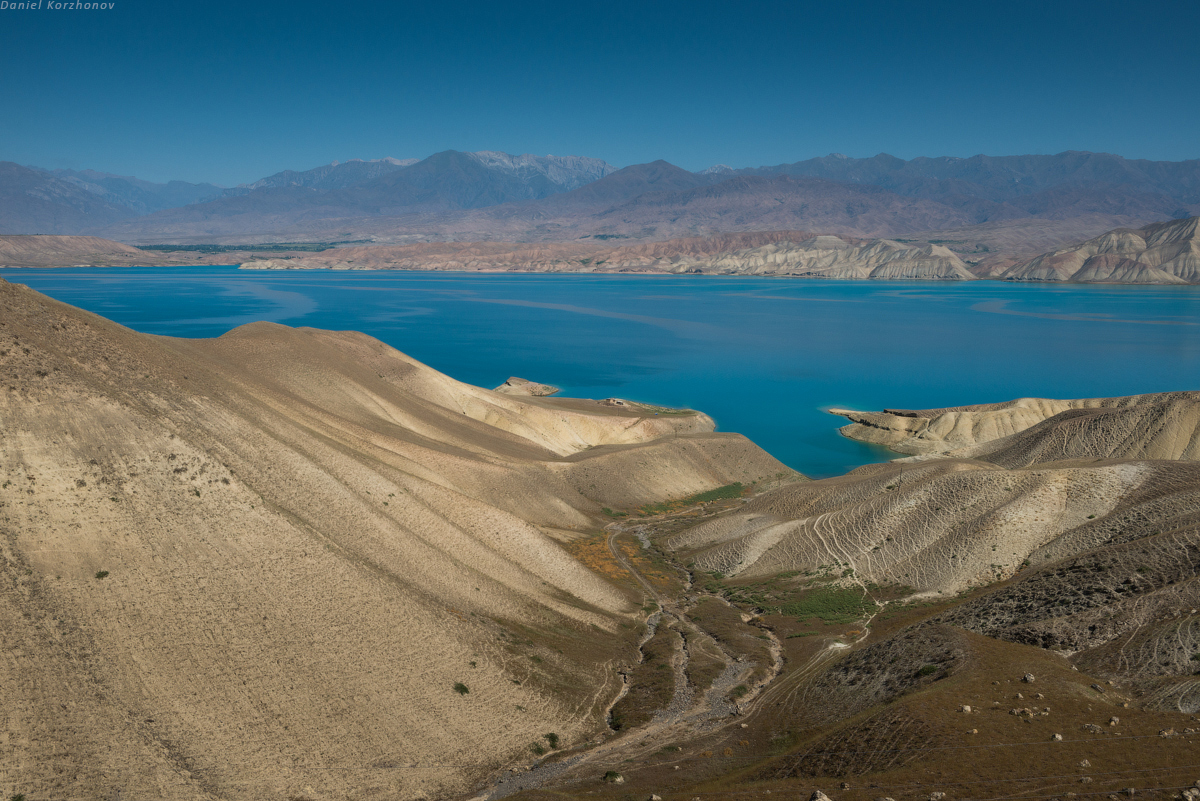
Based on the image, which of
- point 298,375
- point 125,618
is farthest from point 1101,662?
point 298,375

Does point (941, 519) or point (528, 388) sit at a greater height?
point (941, 519)

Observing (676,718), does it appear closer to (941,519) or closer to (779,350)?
(941,519)

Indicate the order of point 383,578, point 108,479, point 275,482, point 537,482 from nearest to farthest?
point 108,479
point 383,578
point 275,482
point 537,482

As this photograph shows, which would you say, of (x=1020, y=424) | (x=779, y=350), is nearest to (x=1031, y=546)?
(x=1020, y=424)

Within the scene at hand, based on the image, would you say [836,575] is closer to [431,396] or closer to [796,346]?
[431,396]

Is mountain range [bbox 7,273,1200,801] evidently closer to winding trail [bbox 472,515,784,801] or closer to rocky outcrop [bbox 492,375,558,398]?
winding trail [bbox 472,515,784,801]

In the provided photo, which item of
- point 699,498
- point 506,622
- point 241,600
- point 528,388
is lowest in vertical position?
point 699,498
